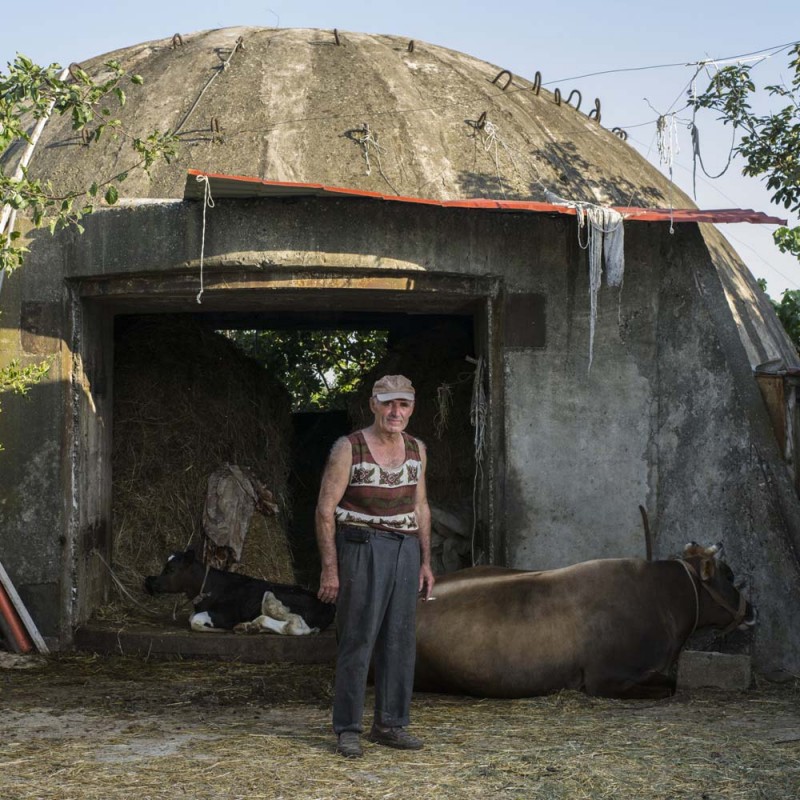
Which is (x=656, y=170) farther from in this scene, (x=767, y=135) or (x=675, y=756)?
(x=675, y=756)

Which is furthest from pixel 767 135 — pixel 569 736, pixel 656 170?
pixel 569 736

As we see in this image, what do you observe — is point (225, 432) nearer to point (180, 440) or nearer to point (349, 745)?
point (180, 440)

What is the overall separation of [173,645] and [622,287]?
4362mm

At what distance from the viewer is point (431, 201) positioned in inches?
306

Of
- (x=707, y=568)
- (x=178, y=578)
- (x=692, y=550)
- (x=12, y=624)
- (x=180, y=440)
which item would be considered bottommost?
(x=12, y=624)

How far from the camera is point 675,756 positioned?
578cm

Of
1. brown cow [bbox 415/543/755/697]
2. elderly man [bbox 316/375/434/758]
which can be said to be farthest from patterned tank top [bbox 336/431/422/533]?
brown cow [bbox 415/543/755/697]

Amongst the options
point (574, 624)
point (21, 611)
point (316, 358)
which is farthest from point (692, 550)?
→ point (316, 358)

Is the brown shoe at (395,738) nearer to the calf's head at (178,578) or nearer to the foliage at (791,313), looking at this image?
the calf's head at (178,578)

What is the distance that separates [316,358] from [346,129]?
825 cm

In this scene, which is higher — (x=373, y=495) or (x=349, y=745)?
(x=373, y=495)

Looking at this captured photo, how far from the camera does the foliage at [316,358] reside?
672 inches

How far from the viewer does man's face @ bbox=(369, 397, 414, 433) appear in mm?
5980

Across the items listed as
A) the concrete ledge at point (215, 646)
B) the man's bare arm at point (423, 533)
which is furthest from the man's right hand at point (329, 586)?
the concrete ledge at point (215, 646)
